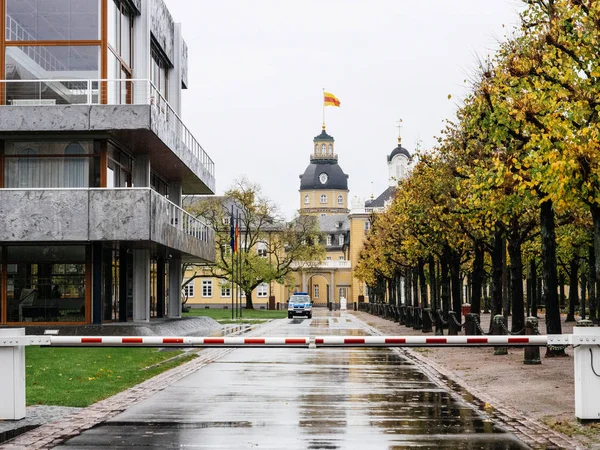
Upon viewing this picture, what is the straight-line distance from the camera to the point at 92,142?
30.6 metres

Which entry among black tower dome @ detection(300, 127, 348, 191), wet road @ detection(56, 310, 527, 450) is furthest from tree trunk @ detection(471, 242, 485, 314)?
black tower dome @ detection(300, 127, 348, 191)

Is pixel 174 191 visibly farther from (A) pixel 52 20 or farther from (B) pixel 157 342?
(B) pixel 157 342

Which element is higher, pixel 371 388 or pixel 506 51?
pixel 506 51

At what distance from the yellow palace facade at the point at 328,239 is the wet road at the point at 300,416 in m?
68.3

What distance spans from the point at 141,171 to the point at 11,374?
958 inches

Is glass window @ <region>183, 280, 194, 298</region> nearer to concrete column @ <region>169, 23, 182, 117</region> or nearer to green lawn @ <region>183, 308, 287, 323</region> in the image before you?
green lawn @ <region>183, 308, 287, 323</region>

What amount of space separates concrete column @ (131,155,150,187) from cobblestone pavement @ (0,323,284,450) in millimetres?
17484

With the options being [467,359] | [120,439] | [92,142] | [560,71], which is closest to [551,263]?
[467,359]

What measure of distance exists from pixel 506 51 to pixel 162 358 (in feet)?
35.7

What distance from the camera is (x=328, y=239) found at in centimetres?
14712

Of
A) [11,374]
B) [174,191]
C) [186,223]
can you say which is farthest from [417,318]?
[11,374]

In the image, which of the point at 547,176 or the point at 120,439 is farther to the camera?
the point at 547,176

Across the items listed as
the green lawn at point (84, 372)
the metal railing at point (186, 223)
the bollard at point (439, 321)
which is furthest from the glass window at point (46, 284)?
the bollard at point (439, 321)

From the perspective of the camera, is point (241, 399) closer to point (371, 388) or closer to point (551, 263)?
point (371, 388)
